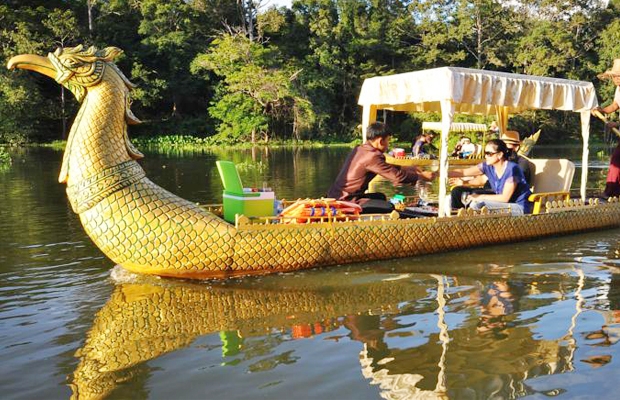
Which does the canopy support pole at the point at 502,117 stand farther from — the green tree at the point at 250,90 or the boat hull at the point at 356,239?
the green tree at the point at 250,90

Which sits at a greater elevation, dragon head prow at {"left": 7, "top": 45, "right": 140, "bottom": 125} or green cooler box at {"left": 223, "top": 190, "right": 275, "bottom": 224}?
dragon head prow at {"left": 7, "top": 45, "right": 140, "bottom": 125}

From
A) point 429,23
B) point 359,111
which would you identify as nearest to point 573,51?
point 429,23

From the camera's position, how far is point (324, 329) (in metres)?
4.63

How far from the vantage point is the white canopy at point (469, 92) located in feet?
22.5

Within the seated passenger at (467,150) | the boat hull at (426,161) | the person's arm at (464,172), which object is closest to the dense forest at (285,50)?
the seated passenger at (467,150)

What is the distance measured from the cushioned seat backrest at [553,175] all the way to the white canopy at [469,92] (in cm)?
72

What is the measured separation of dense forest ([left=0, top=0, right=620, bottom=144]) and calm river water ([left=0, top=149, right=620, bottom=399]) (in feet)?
Result: 105

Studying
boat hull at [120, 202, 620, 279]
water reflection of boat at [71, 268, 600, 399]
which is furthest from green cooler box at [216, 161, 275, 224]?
water reflection of boat at [71, 268, 600, 399]

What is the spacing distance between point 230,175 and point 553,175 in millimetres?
5097

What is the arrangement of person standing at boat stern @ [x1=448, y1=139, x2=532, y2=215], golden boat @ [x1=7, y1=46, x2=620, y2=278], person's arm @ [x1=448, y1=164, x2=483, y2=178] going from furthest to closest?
1. person's arm @ [x1=448, y1=164, x2=483, y2=178]
2. person standing at boat stern @ [x1=448, y1=139, x2=532, y2=215]
3. golden boat @ [x1=7, y1=46, x2=620, y2=278]

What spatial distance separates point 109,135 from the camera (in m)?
5.55

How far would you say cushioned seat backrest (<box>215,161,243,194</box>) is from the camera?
6.49 m

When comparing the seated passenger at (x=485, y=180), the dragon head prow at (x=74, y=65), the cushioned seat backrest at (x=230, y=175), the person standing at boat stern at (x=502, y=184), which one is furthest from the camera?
→ the seated passenger at (x=485, y=180)

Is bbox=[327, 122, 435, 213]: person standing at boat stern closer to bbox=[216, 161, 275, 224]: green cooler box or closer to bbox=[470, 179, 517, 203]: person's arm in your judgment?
bbox=[216, 161, 275, 224]: green cooler box
